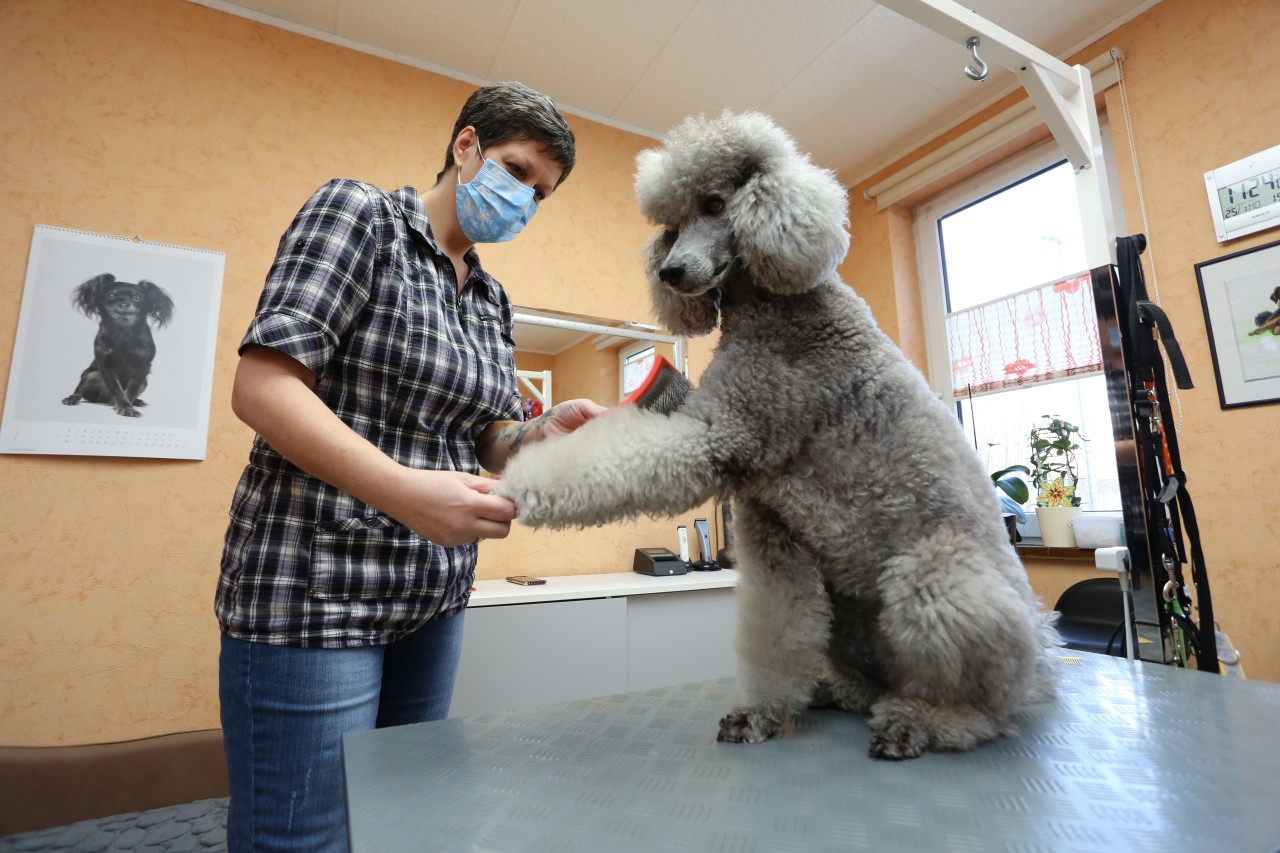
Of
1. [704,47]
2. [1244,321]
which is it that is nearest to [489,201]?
[704,47]

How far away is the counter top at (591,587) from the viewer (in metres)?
1.70

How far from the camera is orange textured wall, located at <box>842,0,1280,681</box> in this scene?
1.75 m

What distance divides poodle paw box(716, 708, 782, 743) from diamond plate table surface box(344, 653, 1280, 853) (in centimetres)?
1

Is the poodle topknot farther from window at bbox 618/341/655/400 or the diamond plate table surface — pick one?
window at bbox 618/341/655/400

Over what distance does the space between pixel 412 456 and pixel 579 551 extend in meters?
1.62

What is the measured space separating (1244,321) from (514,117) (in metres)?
2.18

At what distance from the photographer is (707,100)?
2.53m

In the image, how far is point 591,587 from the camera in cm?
187

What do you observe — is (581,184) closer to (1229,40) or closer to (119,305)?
(119,305)

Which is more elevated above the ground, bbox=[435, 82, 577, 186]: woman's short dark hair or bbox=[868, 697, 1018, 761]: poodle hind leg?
bbox=[435, 82, 577, 186]: woman's short dark hair

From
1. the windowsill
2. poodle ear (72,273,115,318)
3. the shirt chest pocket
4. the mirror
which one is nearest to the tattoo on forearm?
the shirt chest pocket

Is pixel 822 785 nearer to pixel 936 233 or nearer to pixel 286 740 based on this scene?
pixel 286 740

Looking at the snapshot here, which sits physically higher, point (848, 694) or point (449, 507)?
point (449, 507)

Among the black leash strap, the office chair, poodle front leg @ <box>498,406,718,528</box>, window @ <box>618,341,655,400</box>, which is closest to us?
poodle front leg @ <box>498,406,718,528</box>
